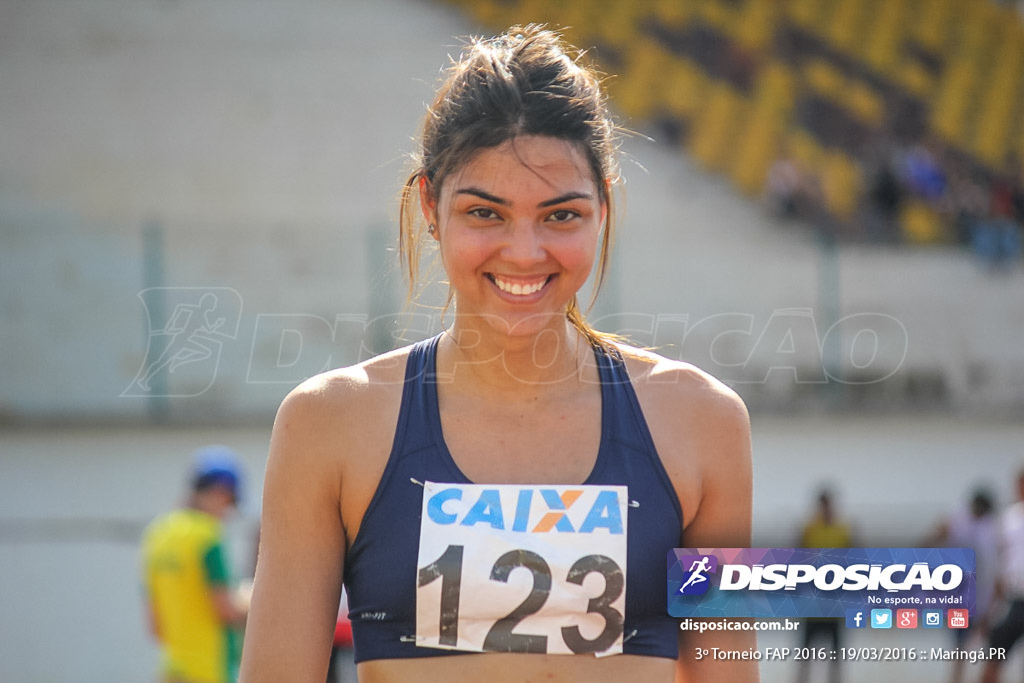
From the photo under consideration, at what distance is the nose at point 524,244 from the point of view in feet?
6.20

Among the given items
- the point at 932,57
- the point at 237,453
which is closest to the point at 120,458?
the point at 237,453

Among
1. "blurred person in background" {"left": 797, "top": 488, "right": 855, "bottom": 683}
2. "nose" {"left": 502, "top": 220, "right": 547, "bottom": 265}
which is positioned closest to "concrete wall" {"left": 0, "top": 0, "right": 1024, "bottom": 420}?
"blurred person in background" {"left": 797, "top": 488, "right": 855, "bottom": 683}

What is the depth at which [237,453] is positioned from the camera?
8.67 meters

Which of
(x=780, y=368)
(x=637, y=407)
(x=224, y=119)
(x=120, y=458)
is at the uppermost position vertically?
(x=224, y=119)

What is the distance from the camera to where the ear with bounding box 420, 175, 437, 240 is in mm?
2027

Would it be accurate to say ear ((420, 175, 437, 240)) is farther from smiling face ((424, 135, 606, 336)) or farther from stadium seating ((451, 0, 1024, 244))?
stadium seating ((451, 0, 1024, 244))

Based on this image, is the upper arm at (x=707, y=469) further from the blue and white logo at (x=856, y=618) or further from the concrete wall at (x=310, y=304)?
the concrete wall at (x=310, y=304)

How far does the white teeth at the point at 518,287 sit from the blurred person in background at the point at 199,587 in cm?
391

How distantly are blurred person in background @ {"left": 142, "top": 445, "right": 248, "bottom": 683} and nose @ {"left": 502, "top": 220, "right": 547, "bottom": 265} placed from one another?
3968 mm

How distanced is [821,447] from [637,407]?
731 cm

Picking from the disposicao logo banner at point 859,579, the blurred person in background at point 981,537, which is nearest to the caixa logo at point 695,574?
the disposicao logo banner at point 859,579

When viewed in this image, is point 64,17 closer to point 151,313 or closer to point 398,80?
point 398,80

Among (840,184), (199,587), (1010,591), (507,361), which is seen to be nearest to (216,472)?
(199,587)

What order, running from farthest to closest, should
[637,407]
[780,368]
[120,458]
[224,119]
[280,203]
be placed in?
1. [224,119]
2. [280,203]
3. [780,368]
4. [120,458]
5. [637,407]
